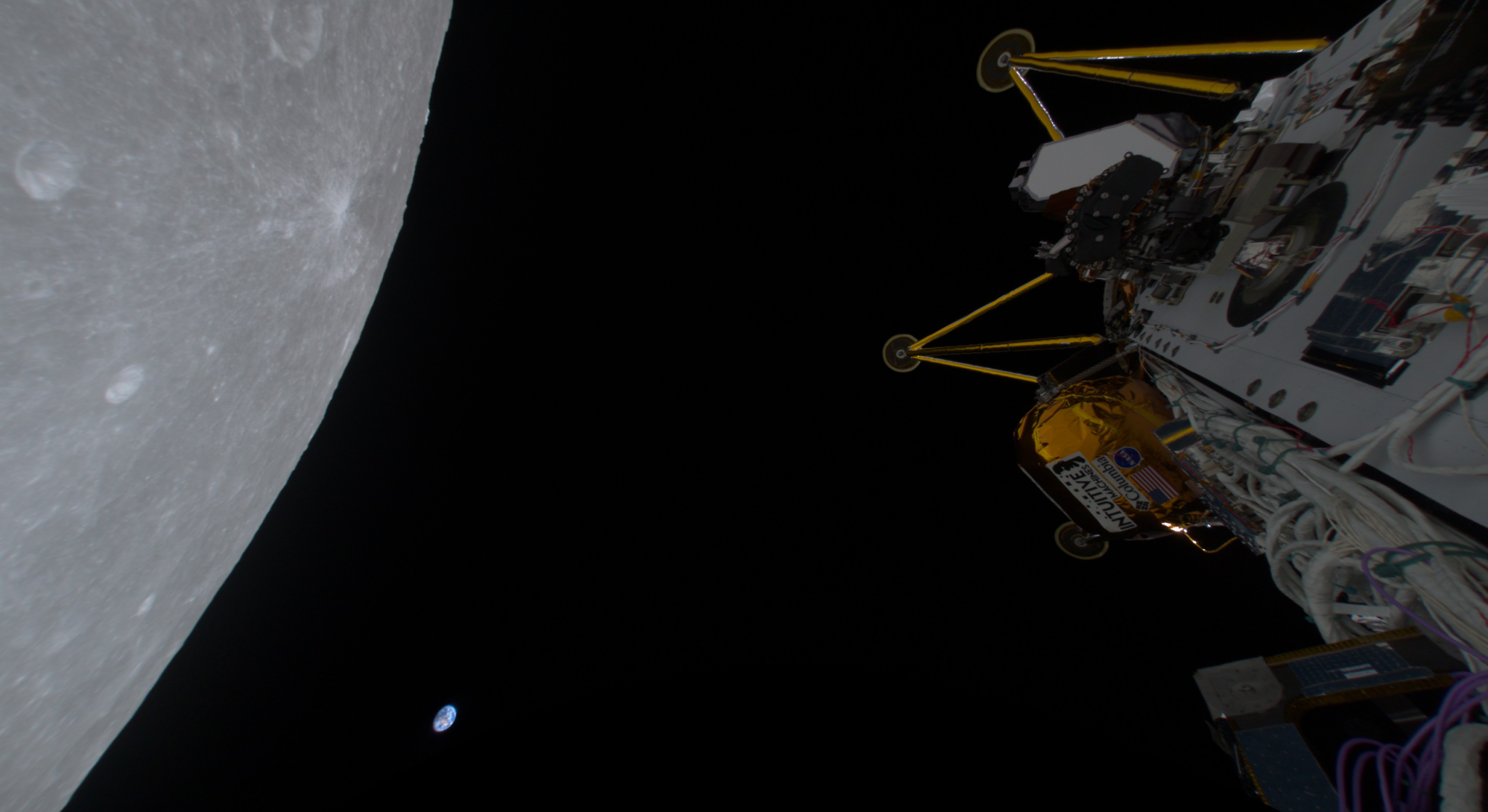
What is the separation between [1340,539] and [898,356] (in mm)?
2110

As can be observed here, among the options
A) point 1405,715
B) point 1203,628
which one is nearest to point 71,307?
point 1405,715

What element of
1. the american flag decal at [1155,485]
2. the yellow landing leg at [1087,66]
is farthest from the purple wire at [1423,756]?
the yellow landing leg at [1087,66]

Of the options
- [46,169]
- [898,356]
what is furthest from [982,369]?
[46,169]

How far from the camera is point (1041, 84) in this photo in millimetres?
2354

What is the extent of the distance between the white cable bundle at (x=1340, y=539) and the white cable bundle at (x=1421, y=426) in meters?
0.05

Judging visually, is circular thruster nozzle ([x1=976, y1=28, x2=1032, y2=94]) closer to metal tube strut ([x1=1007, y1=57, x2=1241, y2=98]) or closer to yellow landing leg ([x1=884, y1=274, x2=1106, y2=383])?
metal tube strut ([x1=1007, y1=57, x2=1241, y2=98])

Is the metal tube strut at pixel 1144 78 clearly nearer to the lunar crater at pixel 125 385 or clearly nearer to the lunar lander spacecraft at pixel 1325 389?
the lunar lander spacecraft at pixel 1325 389

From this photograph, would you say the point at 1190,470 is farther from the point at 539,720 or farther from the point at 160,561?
the point at 160,561

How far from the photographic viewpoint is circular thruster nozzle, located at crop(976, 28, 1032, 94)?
2211 mm

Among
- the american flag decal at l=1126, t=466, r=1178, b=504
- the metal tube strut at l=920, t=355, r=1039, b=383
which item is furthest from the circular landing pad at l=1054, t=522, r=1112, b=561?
the american flag decal at l=1126, t=466, r=1178, b=504

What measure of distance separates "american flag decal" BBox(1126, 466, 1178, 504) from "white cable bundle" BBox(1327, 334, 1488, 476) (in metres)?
0.83

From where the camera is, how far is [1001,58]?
2.25 meters

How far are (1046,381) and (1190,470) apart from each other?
0.71 m

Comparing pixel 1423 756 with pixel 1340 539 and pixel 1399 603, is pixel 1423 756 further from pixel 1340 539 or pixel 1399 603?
pixel 1340 539
